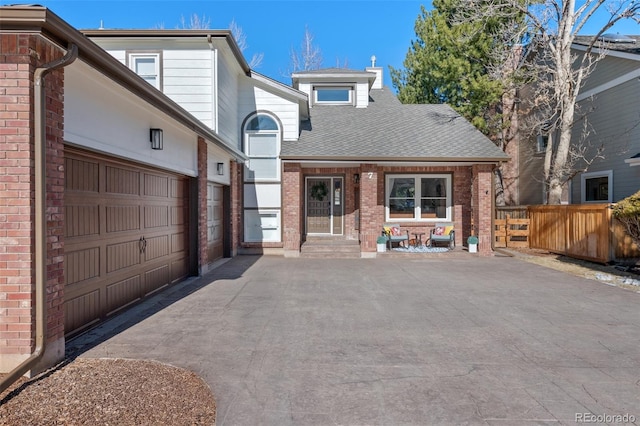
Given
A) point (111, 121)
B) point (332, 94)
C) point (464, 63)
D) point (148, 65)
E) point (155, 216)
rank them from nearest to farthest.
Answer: point (111, 121)
point (155, 216)
point (148, 65)
point (332, 94)
point (464, 63)

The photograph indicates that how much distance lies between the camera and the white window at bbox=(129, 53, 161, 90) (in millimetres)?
11102

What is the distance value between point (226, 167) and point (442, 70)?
1190 centimetres

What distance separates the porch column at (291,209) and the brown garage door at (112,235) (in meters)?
4.53

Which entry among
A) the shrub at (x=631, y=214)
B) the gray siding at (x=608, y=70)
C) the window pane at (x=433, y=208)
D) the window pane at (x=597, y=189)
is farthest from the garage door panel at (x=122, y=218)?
the window pane at (x=597, y=189)

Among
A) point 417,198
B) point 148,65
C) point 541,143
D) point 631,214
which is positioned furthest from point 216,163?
point 541,143

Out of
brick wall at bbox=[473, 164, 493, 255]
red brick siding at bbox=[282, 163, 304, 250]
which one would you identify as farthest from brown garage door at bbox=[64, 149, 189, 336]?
brick wall at bbox=[473, 164, 493, 255]

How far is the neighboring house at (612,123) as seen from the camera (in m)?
12.5

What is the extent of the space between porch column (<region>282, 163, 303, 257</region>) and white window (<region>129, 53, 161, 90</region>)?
180 inches

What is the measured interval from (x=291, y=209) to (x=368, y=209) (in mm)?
2458

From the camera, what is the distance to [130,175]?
20.1ft

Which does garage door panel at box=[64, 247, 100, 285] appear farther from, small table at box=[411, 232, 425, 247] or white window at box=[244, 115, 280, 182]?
small table at box=[411, 232, 425, 247]

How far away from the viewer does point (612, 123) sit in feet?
44.3

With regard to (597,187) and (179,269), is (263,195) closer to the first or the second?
(179,269)

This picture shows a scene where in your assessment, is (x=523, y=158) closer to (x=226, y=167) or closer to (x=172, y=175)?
(x=226, y=167)
